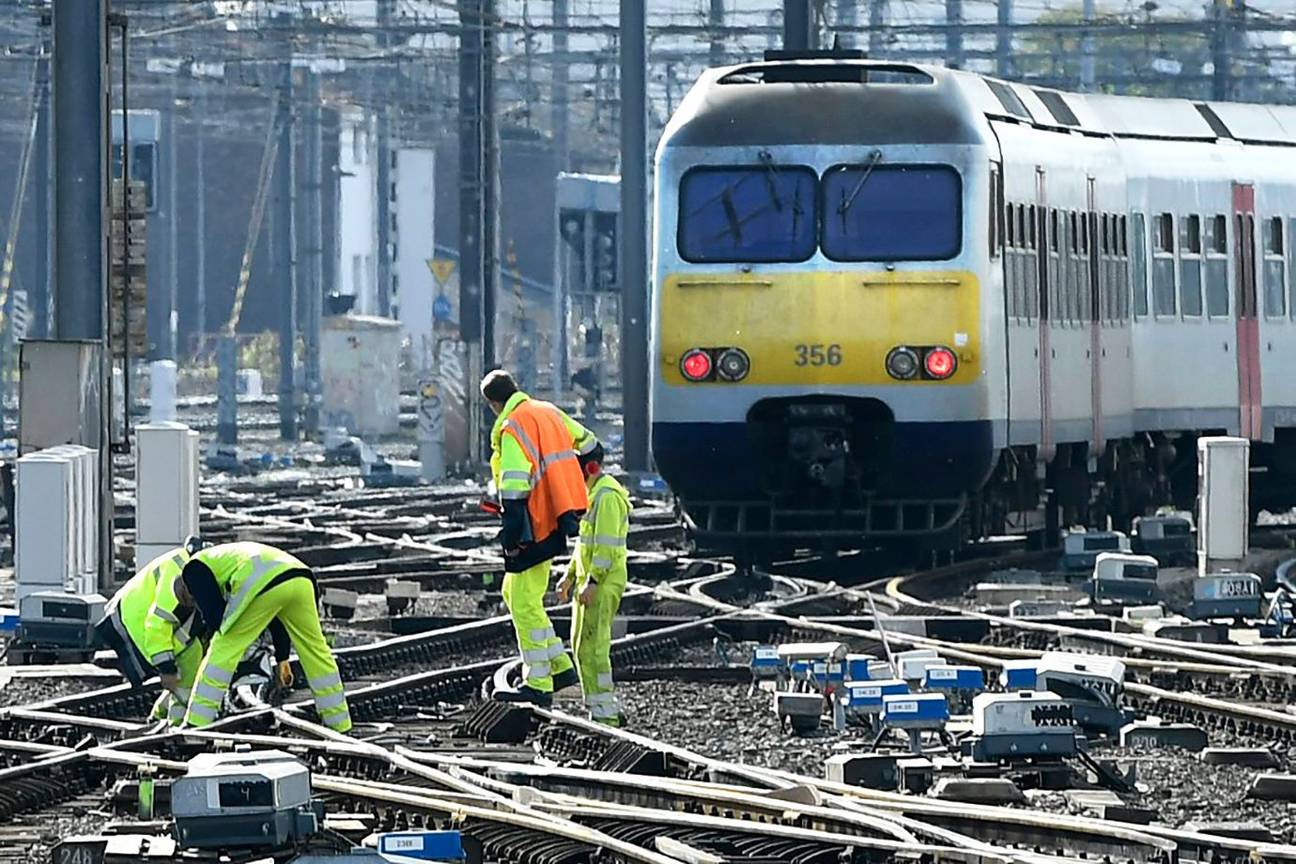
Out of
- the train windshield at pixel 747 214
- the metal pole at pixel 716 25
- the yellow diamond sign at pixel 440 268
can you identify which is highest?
the metal pole at pixel 716 25

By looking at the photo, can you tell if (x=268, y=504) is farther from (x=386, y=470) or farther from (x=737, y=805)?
A: (x=737, y=805)

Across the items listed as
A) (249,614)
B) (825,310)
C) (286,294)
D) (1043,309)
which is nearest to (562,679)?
(249,614)

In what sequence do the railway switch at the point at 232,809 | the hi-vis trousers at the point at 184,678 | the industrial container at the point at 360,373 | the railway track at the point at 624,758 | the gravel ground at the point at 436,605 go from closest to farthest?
the railway switch at the point at 232,809 → the railway track at the point at 624,758 → the hi-vis trousers at the point at 184,678 → the gravel ground at the point at 436,605 → the industrial container at the point at 360,373

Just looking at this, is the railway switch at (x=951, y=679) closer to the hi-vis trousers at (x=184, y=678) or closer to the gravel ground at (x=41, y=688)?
the hi-vis trousers at (x=184, y=678)

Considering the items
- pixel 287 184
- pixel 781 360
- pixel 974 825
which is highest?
pixel 287 184

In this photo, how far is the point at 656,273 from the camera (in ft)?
61.2

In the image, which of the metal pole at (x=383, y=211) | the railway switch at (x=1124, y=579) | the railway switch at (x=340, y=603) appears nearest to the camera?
the railway switch at (x=340, y=603)

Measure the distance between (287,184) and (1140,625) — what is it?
31.6m

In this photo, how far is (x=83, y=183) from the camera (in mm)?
19141

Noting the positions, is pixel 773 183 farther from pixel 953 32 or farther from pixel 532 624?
pixel 953 32

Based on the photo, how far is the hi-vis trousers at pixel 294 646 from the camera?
37.4 ft

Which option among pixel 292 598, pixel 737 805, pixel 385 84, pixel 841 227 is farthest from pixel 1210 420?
pixel 385 84

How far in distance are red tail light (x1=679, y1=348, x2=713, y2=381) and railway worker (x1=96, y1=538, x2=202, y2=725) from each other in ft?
23.0

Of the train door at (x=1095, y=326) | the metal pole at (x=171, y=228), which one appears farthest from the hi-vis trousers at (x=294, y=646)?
the metal pole at (x=171, y=228)
